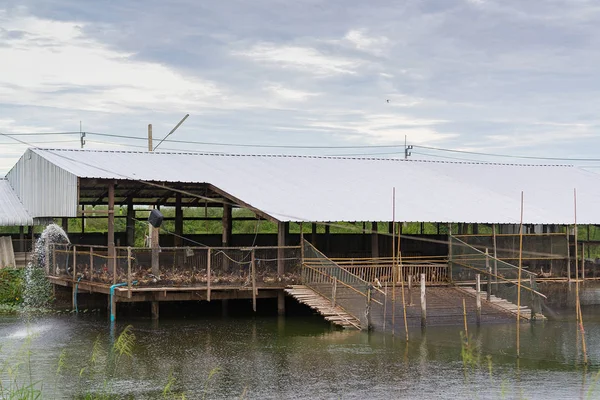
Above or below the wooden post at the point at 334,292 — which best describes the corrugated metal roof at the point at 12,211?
above

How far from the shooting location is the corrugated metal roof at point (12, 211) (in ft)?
124

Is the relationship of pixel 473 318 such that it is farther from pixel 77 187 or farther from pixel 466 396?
Answer: pixel 77 187

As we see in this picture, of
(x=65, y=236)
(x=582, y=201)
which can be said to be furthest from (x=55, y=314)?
(x=582, y=201)

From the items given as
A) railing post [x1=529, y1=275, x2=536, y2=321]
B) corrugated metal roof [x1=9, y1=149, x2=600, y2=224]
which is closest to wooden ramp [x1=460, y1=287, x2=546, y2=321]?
railing post [x1=529, y1=275, x2=536, y2=321]

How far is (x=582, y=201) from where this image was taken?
40.1 metres

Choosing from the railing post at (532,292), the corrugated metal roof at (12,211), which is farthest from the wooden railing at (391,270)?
the corrugated metal roof at (12,211)

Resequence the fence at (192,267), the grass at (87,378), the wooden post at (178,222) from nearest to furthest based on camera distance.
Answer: the grass at (87,378) < the fence at (192,267) < the wooden post at (178,222)

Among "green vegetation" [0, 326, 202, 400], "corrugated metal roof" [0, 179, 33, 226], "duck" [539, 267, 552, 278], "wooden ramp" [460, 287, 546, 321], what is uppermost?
"corrugated metal roof" [0, 179, 33, 226]

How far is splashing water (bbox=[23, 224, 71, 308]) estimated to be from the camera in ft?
112

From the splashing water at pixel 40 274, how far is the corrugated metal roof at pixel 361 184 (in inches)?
115

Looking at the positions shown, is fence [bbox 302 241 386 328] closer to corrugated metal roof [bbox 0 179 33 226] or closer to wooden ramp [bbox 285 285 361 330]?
wooden ramp [bbox 285 285 361 330]

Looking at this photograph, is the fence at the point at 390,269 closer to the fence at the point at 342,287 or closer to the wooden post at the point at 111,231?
the fence at the point at 342,287

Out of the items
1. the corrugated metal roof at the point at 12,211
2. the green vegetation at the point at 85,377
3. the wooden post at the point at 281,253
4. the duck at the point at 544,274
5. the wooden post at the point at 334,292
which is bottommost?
the green vegetation at the point at 85,377

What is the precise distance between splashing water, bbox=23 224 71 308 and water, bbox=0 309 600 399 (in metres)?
3.46
